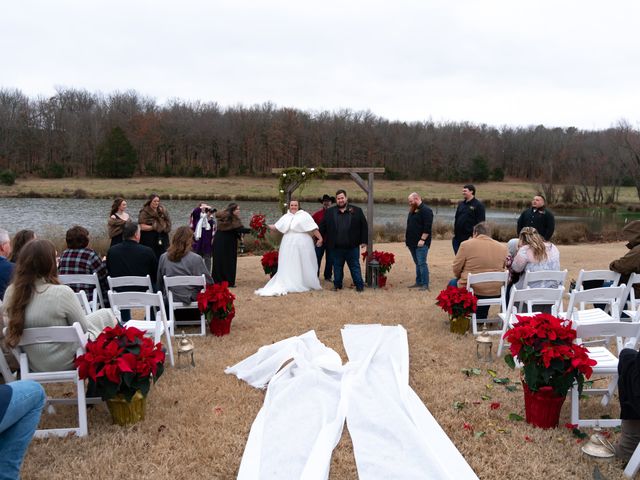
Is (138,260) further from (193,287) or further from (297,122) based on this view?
(297,122)

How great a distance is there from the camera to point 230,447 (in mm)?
4023

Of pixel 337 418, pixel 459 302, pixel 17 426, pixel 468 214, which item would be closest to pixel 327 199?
pixel 468 214

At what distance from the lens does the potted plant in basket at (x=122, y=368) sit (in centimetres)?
404

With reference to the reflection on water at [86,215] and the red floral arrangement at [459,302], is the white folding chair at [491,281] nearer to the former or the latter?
the red floral arrangement at [459,302]

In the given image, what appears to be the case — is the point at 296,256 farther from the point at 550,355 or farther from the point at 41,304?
the point at 550,355

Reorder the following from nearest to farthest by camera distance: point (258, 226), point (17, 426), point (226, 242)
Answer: point (17, 426)
point (226, 242)
point (258, 226)

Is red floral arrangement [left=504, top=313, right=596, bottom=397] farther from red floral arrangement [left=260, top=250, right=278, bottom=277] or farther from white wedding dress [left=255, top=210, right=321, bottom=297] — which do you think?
red floral arrangement [left=260, top=250, right=278, bottom=277]

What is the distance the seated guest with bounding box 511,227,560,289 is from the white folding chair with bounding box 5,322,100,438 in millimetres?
5331

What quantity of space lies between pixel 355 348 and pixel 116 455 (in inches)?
120

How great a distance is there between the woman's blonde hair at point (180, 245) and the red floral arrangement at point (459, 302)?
11.3 ft

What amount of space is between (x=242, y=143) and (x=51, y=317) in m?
66.5

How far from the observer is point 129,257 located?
7113 millimetres

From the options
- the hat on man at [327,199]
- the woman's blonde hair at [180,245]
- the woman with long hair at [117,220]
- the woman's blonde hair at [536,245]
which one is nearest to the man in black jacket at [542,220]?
the woman's blonde hair at [536,245]

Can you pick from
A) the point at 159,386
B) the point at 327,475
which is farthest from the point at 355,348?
the point at 327,475
